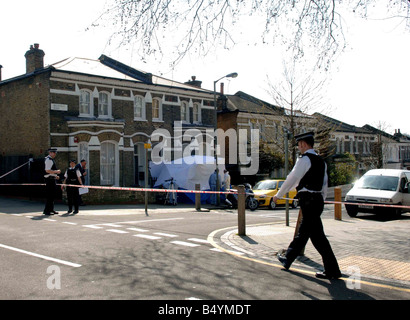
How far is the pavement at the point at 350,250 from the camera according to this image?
606cm

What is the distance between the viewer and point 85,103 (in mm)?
24250

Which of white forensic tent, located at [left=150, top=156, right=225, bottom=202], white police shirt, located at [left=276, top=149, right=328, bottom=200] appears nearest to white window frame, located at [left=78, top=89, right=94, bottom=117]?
white forensic tent, located at [left=150, top=156, right=225, bottom=202]

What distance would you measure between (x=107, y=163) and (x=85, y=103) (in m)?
3.69

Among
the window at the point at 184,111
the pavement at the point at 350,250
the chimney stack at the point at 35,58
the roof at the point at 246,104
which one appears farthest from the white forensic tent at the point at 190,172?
the pavement at the point at 350,250

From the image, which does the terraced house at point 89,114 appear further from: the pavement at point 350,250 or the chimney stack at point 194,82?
the pavement at point 350,250

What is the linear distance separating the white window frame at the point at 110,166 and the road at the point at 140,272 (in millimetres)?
15280

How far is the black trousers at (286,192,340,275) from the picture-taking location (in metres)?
5.84

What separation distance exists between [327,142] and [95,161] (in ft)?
54.9

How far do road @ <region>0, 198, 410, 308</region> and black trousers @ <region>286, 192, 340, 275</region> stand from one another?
0.98ft

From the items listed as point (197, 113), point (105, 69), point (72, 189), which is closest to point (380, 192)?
point (72, 189)

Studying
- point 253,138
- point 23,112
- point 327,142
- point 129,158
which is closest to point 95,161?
point 129,158

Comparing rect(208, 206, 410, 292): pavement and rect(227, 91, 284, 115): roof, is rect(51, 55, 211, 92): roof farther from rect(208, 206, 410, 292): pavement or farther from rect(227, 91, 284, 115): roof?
rect(208, 206, 410, 292): pavement

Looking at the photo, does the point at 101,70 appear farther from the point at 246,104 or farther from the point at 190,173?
the point at 246,104
